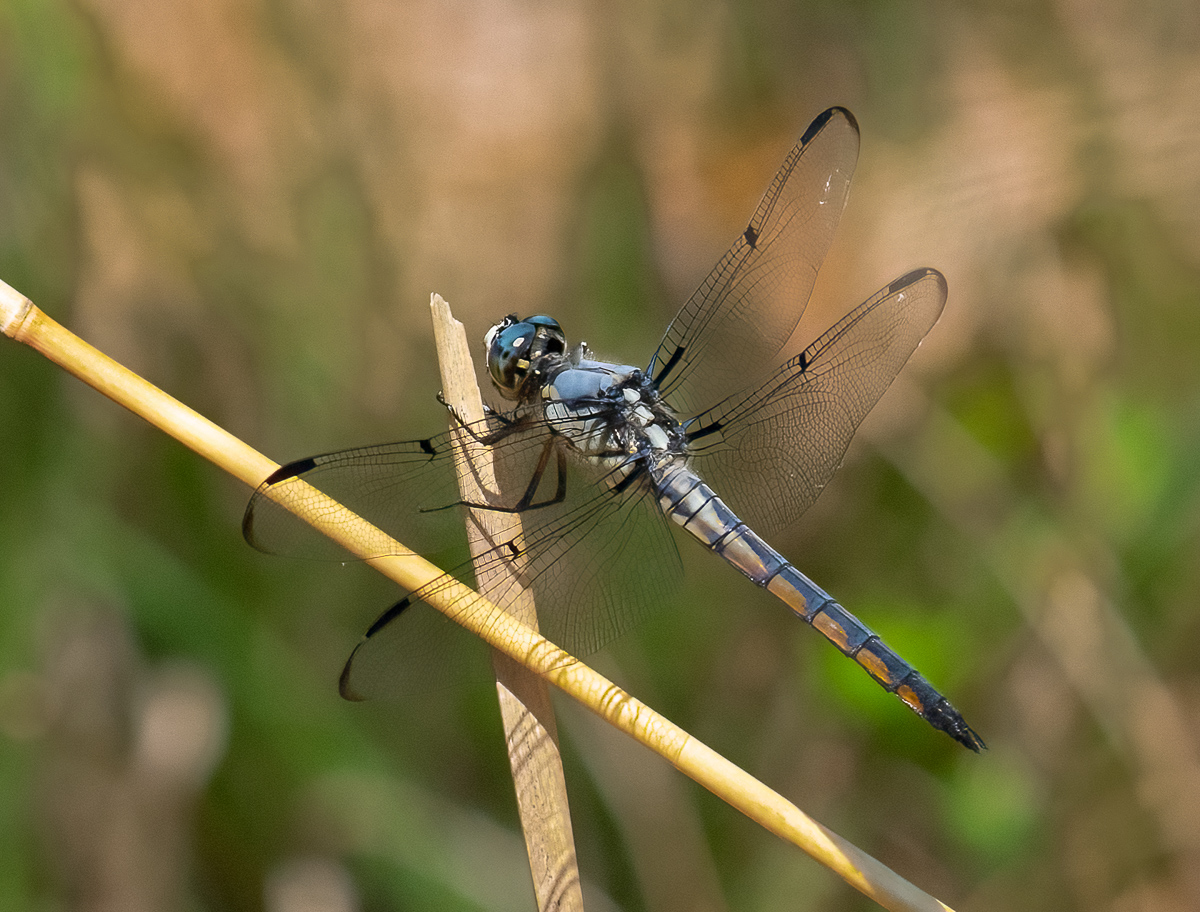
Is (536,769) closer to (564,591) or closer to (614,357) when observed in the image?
(564,591)

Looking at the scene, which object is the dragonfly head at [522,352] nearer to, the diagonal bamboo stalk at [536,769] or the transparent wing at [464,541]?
the transparent wing at [464,541]

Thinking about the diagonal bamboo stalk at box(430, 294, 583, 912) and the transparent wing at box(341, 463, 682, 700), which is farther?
the transparent wing at box(341, 463, 682, 700)

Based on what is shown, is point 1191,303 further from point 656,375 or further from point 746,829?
point 746,829

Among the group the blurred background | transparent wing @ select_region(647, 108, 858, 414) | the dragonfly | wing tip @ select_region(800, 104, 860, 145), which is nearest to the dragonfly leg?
the dragonfly

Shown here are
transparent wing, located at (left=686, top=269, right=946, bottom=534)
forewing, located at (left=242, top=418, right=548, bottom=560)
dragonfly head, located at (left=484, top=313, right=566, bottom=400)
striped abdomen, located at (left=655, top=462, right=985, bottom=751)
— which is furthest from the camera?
dragonfly head, located at (left=484, top=313, right=566, bottom=400)

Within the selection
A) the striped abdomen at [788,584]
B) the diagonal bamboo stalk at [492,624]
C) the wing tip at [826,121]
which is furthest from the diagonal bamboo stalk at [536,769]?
the wing tip at [826,121]

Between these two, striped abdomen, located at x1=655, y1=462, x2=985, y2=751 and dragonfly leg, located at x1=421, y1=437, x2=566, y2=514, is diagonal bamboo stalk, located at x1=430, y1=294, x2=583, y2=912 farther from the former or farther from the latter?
striped abdomen, located at x1=655, y1=462, x2=985, y2=751

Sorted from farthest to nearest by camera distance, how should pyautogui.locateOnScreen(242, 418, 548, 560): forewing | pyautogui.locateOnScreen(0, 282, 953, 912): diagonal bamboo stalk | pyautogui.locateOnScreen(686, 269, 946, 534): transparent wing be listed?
1. pyautogui.locateOnScreen(686, 269, 946, 534): transparent wing
2. pyautogui.locateOnScreen(242, 418, 548, 560): forewing
3. pyautogui.locateOnScreen(0, 282, 953, 912): diagonal bamboo stalk

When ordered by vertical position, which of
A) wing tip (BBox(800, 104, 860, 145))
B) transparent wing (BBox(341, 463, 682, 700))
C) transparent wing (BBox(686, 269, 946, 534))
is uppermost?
wing tip (BBox(800, 104, 860, 145))
